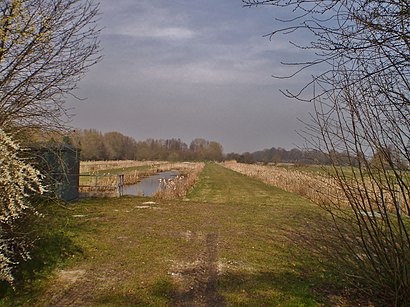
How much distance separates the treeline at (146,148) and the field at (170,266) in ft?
180

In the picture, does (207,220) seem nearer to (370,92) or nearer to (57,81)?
(57,81)

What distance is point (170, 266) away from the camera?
5.57 meters

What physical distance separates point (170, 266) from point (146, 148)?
9276cm

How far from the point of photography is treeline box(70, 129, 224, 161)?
71.8 metres

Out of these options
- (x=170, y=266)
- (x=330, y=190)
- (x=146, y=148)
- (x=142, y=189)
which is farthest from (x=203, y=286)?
(x=146, y=148)

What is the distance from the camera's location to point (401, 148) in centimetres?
312

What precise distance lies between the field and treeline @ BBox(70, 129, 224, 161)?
54971mm

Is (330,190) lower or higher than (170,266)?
higher

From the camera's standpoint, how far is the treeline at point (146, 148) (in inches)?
2827

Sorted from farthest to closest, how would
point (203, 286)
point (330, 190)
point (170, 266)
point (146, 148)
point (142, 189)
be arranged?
point (146, 148) < point (142, 189) < point (170, 266) < point (203, 286) < point (330, 190)

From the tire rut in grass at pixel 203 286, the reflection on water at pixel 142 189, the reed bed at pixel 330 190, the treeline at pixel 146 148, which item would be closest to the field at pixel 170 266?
the tire rut in grass at pixel 203 286

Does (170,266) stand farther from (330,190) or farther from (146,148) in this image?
(146,148)

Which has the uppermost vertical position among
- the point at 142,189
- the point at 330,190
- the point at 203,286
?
the point at 330,190

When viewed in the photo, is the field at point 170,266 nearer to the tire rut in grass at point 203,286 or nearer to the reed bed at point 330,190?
the tire rut in grass at point 203,286
